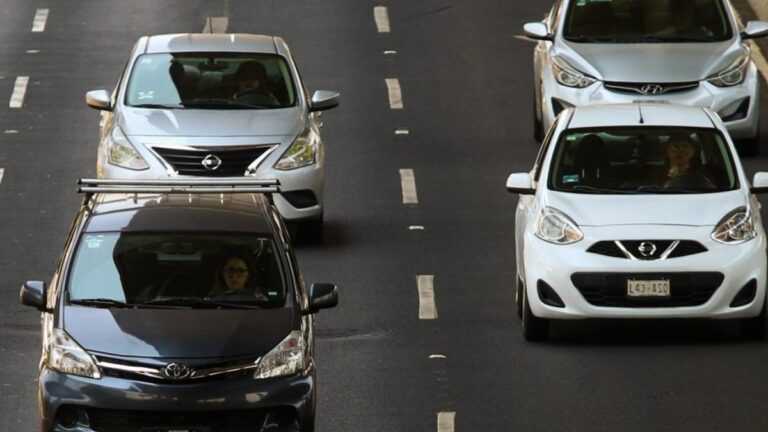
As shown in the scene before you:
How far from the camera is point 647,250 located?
61.2ft

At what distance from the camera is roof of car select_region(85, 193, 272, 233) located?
1583cm

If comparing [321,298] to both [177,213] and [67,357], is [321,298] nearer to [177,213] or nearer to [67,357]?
[177,213]

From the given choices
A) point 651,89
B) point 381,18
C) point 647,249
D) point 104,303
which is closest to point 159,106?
point 651,89

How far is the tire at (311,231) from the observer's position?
2306cm

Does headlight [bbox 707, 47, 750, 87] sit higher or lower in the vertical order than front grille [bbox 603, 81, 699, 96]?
lower

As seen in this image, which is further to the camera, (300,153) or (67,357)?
(300,153)

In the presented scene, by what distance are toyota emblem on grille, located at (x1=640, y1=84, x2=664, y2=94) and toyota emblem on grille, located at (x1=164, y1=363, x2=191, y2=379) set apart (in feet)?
38.8

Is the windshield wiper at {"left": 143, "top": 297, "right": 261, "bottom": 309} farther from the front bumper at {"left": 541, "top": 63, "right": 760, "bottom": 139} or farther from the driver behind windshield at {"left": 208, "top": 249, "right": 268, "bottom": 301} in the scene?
the front bumper at {"left": 541, "top": 63, "right": 760, "bottom": 139}

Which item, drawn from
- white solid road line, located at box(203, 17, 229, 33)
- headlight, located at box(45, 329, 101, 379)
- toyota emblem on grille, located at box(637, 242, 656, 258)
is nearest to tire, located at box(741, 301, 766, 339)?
toyota emblem on grille, located at box(637, 242, 656, 258)

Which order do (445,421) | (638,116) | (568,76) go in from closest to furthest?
(445,421), (638,116), (568,76)

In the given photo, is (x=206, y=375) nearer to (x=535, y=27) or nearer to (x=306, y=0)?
(x=535, y=27)

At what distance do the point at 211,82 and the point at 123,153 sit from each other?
4.43 ft

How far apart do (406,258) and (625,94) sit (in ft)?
14.1

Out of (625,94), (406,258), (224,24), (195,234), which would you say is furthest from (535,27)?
(195,234)
